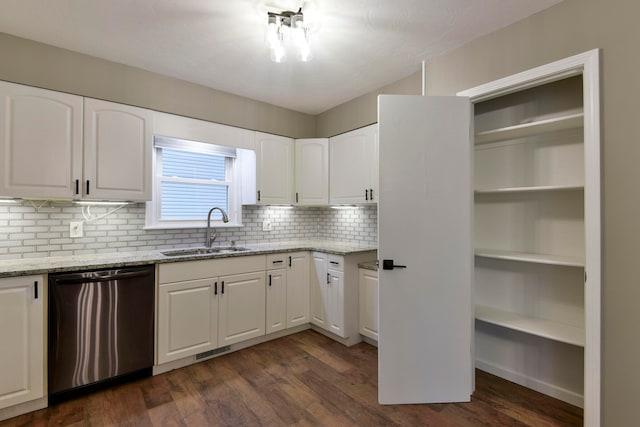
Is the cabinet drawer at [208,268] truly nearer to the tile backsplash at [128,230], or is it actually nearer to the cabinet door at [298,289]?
the cabinet door at [298,289]

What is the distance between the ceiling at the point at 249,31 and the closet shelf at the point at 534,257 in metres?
1.54

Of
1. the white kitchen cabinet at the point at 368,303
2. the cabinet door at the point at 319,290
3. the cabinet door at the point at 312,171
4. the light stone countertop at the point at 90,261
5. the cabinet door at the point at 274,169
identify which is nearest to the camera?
the light stone countertop at the point at 90,261

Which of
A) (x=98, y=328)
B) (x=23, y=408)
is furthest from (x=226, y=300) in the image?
(x=23, y=408)

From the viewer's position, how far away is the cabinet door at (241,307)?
2.77 metres

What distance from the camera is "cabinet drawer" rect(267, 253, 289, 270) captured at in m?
3.07

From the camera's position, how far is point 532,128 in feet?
6.80

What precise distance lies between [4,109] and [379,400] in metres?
3.17

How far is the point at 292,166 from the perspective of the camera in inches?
144

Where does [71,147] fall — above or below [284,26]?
below

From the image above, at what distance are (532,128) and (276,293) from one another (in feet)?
8.28

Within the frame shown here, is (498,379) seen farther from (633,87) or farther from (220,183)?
(220,183)

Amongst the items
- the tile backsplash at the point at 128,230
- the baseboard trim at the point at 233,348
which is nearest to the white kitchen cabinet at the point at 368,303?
the tile backsplash at the point at 128,230

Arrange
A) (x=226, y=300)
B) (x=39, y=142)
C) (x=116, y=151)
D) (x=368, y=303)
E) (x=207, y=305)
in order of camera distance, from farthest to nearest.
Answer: (x=368, y=303) < (x=226, y=300) < (x=207, y=305) < (x=116, y=151) < (x=39, y=142)

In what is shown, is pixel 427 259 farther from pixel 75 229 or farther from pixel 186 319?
pixel 75 229
